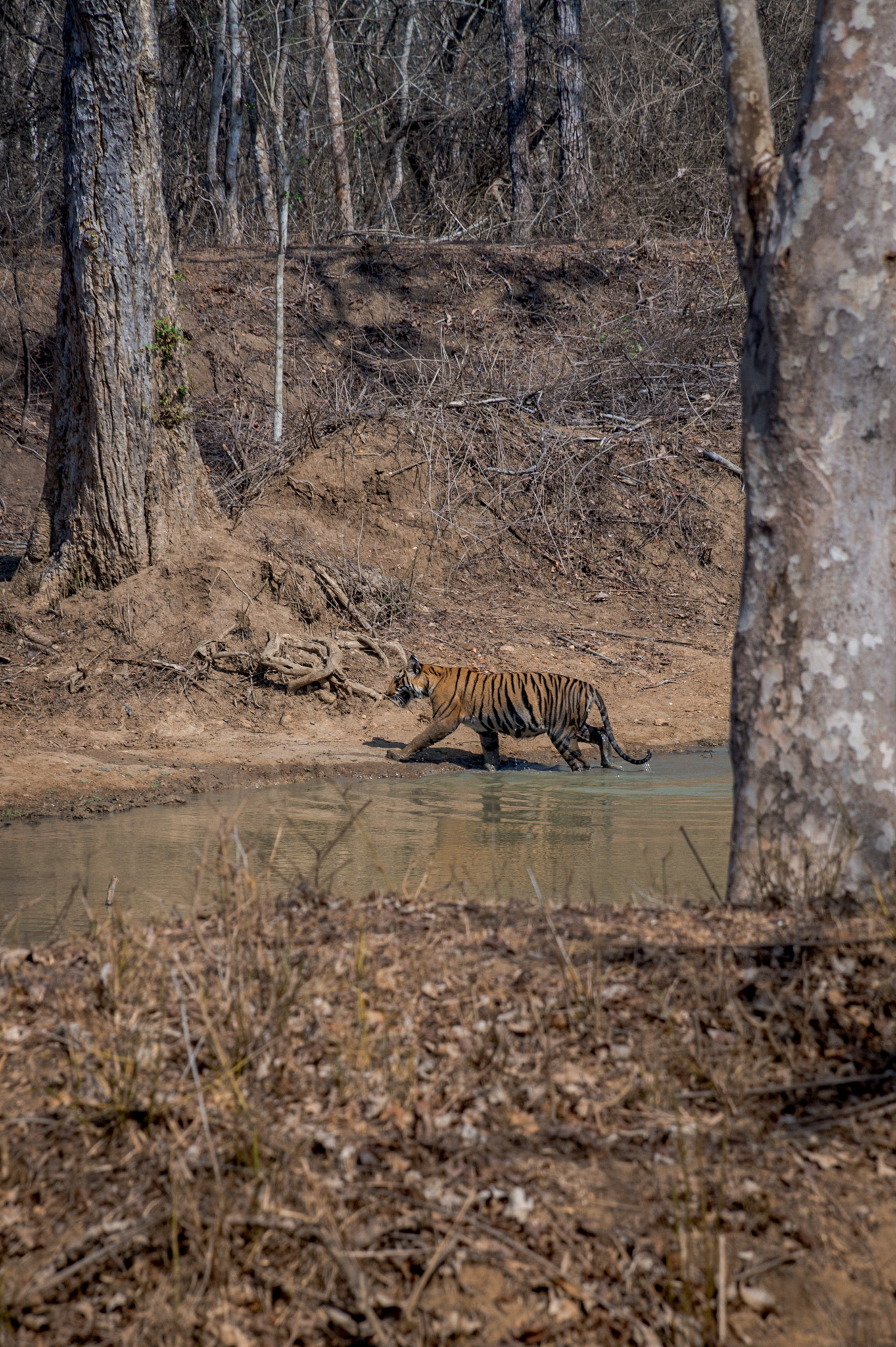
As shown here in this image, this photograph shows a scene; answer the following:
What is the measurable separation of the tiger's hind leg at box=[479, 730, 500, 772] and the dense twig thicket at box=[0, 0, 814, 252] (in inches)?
450

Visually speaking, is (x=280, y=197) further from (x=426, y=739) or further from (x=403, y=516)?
(x=426, y=739)

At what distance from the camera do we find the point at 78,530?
11.3m

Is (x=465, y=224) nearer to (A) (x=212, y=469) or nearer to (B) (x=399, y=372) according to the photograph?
(B) (x=399, y=372)

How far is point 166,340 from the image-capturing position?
1116 centimetres

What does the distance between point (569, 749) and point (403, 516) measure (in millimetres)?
5448

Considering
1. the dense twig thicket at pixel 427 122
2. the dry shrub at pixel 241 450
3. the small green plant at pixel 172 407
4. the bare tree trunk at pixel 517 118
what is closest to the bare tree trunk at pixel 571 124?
the dense twig thicket at pixel 427 122

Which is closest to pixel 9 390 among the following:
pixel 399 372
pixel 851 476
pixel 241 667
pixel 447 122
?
pixel 399 372

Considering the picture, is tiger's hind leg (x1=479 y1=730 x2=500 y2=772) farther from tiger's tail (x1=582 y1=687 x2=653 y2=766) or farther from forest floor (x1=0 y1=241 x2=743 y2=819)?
tiger's tail (x1=582 y1=687 x2=653 y2=766)

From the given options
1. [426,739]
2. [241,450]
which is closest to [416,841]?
[426,739]

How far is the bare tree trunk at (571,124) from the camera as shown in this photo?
19.8 m

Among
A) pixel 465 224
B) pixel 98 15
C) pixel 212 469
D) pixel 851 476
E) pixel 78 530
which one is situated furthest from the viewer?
pixel 465 224

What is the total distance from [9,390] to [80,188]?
19.8ft

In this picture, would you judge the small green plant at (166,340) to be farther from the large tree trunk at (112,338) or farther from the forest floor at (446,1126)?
the forest floor at (446,1126)

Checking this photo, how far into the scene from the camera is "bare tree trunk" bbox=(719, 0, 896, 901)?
14.1 ft
